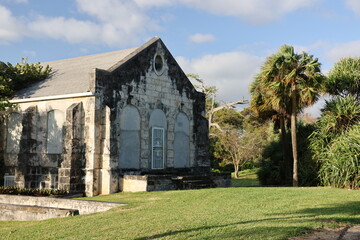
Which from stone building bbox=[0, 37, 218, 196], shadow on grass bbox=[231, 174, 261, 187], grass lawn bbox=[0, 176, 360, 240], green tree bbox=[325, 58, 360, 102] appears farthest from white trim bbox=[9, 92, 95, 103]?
green tree bbox=[325, 58, 360, 102]

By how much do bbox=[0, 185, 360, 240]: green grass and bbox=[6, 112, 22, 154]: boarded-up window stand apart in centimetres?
821

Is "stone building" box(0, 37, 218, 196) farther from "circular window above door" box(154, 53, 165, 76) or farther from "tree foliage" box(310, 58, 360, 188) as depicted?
"tree foliage" box(310, 58, 360, 188)

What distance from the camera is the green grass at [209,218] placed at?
28.4ft

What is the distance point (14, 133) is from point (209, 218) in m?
14.1

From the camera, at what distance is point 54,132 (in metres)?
19.4

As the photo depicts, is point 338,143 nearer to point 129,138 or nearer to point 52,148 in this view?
point 129,138

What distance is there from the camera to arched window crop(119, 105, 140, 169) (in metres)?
19.1

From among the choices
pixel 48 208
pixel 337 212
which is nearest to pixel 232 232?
pixel 337 212

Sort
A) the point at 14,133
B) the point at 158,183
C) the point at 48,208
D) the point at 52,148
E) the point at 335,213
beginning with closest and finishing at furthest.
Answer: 1. the point at 335,213
2. the point at 48,208
3. the point at 158,183
4. the point at 52,148
5. the point at 14,133

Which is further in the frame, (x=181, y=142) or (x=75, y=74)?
(x=181, y=142)

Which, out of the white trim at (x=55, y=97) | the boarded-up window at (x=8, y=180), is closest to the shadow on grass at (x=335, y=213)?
the white trim at (x=55, y=97)

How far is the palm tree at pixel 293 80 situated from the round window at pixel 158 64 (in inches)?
206

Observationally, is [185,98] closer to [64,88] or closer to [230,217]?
[64,88]

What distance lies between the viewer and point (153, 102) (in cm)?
2091
